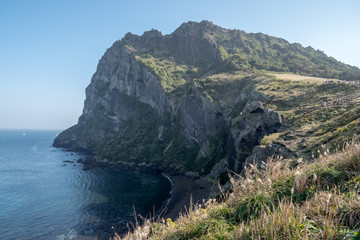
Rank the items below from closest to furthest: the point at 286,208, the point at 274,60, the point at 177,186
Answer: the point at 286,208 → the point at 177,186 → the point at 274,60

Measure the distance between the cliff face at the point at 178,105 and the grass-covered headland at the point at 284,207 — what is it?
3475cm

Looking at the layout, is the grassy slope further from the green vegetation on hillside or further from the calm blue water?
the green vegetation on hillside

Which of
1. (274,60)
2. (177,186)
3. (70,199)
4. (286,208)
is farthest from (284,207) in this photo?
(274,60)

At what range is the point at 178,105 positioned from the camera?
108 meters

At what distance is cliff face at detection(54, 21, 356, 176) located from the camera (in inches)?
2707

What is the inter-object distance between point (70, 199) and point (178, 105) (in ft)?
221

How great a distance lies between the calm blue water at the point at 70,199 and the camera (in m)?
43.4

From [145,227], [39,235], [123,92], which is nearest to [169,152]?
[39,235]

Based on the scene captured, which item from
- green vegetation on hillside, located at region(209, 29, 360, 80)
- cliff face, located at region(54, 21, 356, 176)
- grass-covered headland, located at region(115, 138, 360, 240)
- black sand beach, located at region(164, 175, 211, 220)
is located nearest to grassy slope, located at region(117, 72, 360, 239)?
grass-covered headland, located at region(115, 138, 360, 240)

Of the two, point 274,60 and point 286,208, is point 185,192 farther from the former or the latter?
point 274,60

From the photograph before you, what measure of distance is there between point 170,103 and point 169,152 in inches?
1168

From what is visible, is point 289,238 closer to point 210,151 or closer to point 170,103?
point 210,151

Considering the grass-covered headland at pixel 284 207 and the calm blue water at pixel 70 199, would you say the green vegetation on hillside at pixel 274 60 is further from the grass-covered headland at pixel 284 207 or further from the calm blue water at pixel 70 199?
the grass-covered headland at pixel 284 207

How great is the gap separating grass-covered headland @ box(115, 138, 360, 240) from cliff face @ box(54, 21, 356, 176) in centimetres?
3475
